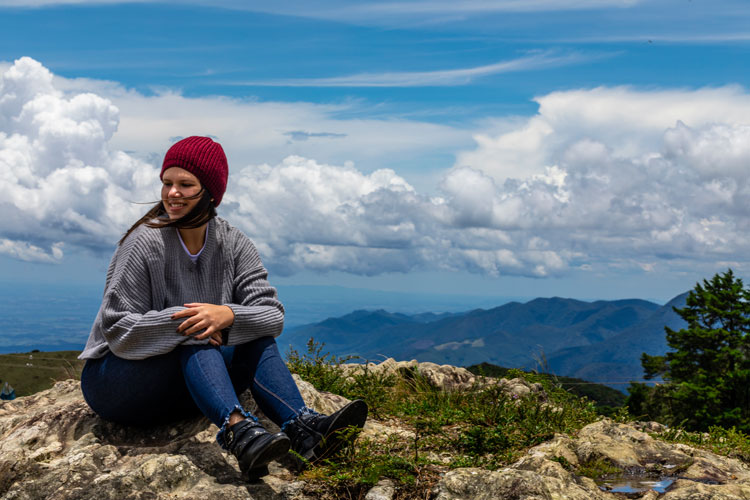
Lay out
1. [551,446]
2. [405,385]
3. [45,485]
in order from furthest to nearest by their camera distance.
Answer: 1. [405,385]
2. [551,446]
3. [45,485]

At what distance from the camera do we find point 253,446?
432cm

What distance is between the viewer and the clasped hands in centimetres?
481

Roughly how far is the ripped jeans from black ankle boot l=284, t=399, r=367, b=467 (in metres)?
0.16

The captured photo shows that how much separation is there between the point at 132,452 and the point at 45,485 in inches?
27.4

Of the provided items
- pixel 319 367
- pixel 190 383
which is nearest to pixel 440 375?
pixel 319 367

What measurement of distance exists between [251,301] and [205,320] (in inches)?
27.5

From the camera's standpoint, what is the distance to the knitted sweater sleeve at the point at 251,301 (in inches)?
203

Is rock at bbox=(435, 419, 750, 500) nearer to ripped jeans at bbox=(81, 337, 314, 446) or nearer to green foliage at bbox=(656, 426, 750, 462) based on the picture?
green foliage at bbox=(656, 426, 750, 462)

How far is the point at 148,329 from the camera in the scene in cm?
479

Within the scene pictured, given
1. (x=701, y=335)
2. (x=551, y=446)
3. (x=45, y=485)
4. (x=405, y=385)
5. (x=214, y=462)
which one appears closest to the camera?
(x=45, y=485)

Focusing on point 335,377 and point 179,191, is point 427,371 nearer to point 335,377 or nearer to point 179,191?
point 335,377

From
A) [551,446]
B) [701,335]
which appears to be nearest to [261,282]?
[551,446]

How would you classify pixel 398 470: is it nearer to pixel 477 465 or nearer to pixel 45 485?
pixel 477 465

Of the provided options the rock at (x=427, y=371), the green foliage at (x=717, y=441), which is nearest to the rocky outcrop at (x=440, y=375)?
the rock at (x=427, y=371)
